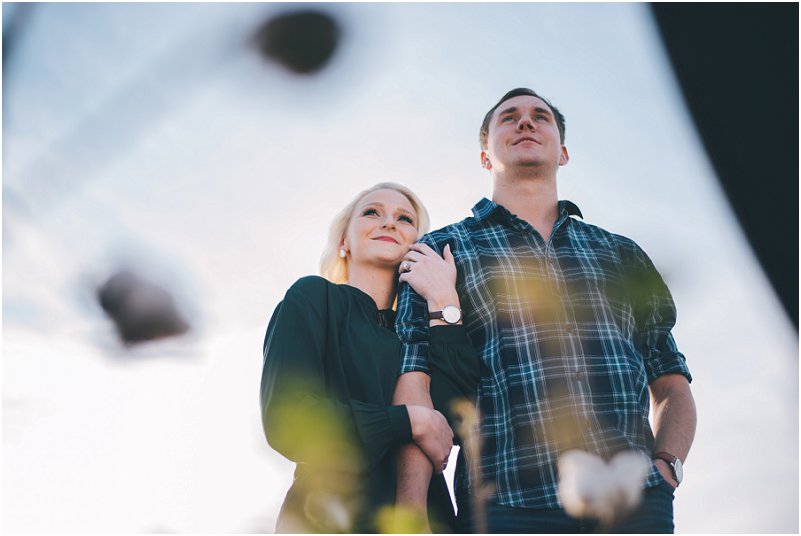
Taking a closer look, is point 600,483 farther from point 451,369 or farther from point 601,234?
point 601,234

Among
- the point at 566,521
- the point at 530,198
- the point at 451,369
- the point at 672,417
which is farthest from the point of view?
the point at 530,198

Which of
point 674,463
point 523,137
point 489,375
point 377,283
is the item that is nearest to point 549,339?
point 489,375

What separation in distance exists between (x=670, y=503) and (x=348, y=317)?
1566 mm

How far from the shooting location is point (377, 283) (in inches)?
153

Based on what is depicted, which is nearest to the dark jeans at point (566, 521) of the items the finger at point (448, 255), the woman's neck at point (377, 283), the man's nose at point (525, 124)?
the finger at point (448, 255)

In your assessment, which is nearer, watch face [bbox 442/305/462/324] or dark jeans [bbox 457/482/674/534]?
dark jeans [bbox 457/482/674/534]

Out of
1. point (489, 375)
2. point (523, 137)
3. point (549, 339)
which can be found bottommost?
point (489, 375)

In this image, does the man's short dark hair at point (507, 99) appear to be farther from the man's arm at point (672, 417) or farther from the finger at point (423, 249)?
the man's arm at point (672, 417)

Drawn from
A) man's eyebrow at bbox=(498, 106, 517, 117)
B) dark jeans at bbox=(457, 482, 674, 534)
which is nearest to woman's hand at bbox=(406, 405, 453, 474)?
dark jeans at bbox=(457, 482, 674, 534)

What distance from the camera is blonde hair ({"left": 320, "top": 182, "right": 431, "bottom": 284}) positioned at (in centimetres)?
424

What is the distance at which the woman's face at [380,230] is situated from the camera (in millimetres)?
3926

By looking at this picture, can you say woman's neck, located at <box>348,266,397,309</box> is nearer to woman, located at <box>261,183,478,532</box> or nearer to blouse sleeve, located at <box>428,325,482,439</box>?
woman, located at <box>261,183,478,532</box>

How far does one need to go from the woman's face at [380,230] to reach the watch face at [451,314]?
2.74 ft

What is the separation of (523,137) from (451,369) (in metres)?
1.44
